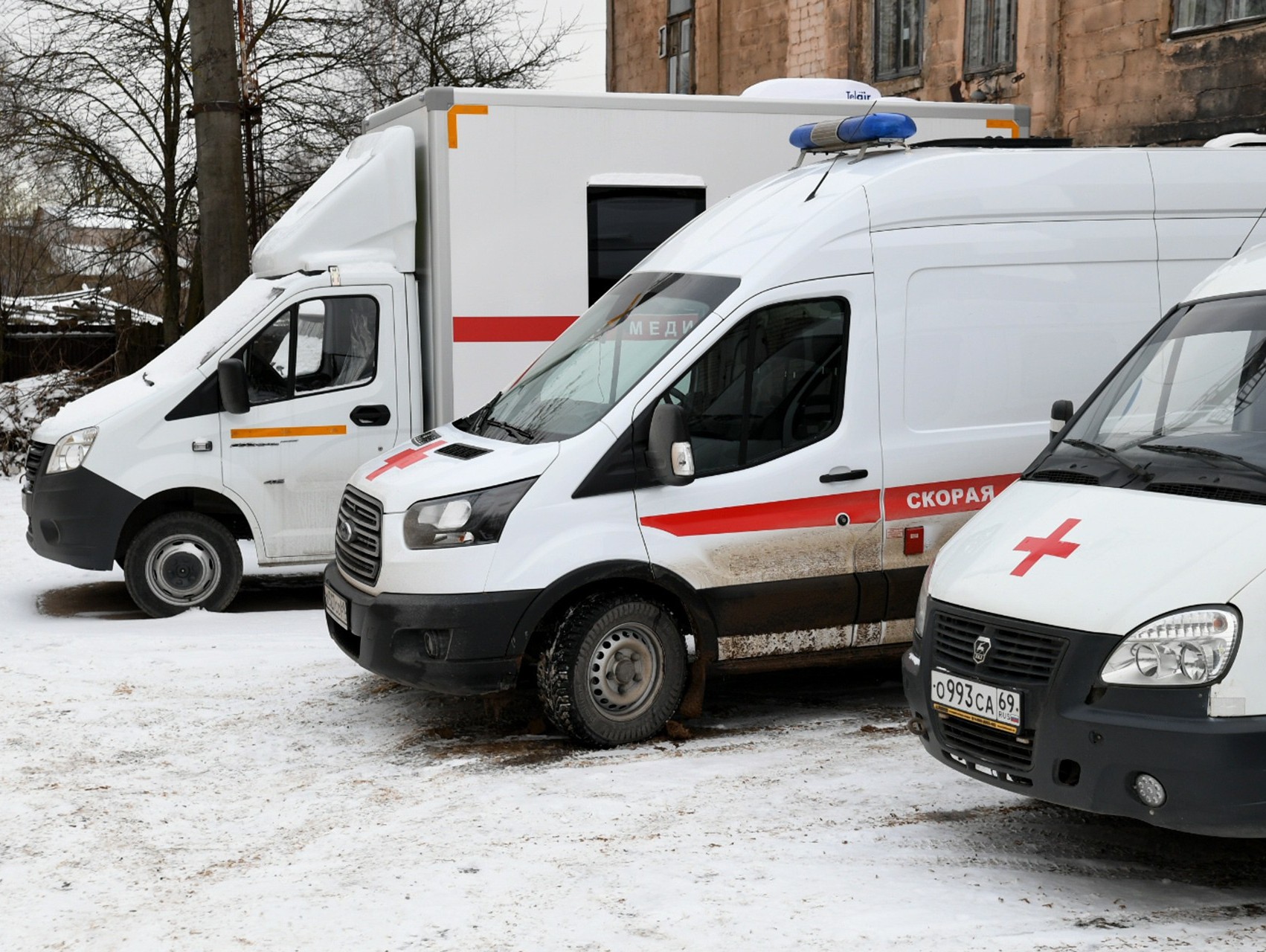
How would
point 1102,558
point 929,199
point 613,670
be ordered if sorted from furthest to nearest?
point 929,199 < point 613,670 < point 1102,558

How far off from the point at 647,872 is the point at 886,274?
125 inches

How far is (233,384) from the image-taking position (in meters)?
9.40

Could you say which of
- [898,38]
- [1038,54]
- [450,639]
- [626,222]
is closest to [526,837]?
[450,639]

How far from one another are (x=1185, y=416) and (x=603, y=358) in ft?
8.87

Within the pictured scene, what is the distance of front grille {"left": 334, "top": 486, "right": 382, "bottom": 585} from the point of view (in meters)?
6.65

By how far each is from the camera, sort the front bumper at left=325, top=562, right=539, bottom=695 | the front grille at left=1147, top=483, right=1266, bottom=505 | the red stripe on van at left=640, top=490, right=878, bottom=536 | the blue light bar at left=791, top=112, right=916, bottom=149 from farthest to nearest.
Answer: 1. the blue light bar at left=791, top=112, right=916, bottom=149
2. the red stripe on van at left=640, top=490, right=878, bottom=536
3. the front bumper at left=325, top=562, right=539, bottom=695
4. the front grille at left=1147, top=483, right=1266, bottom=505

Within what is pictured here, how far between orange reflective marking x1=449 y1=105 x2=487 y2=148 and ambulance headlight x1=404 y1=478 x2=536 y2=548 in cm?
366

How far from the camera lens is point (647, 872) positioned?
16.4ft

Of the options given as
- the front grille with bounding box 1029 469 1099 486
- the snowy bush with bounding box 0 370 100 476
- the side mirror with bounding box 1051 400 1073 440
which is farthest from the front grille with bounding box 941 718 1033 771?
the snowy bush with bounding box 0 370 100 476

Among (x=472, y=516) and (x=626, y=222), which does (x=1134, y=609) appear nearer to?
(x=472, y=516)

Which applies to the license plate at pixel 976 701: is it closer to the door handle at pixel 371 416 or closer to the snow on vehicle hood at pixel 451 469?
the snow on vehicle hood at pixel 451 469

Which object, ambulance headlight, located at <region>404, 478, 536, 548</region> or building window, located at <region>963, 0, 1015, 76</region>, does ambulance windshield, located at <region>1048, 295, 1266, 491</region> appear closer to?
ambulance headlight, located at <region>404, 478, 536, 548</region>

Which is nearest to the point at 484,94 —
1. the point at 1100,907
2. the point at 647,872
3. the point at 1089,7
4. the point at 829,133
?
the point at 829,133

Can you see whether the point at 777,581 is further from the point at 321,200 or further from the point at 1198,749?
the point at 321,200
